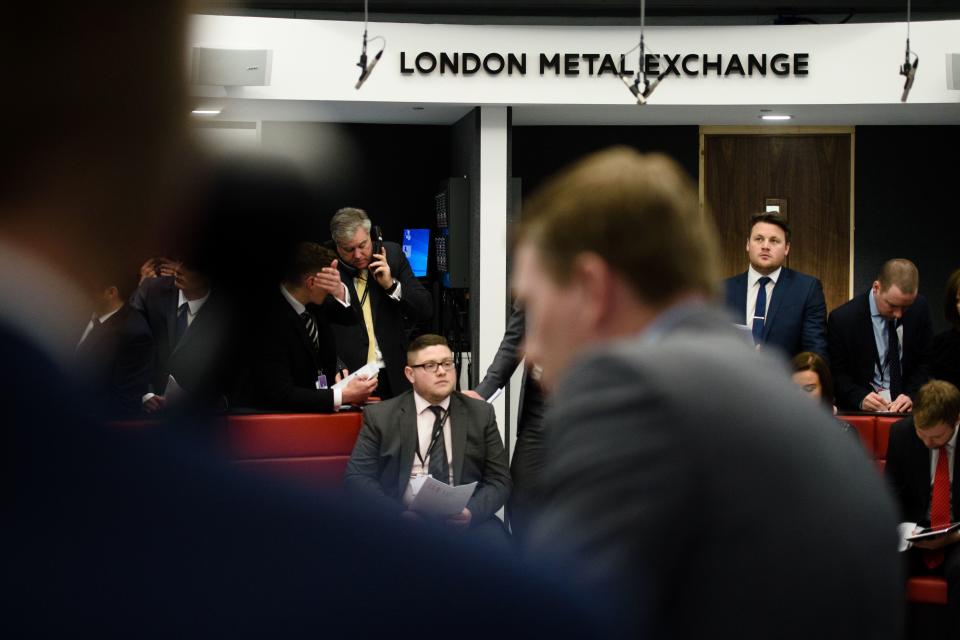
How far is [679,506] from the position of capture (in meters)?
0.57

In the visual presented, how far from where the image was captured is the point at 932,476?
462cm

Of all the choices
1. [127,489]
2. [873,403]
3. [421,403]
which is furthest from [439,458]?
[127,489]

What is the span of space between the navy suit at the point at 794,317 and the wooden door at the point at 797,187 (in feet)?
18.8

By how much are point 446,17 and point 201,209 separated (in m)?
11.7

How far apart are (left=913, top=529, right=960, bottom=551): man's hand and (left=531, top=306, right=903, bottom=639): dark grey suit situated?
410 cm

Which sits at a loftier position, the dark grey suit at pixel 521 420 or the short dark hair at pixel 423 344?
the short dark hair at pixel 423 344

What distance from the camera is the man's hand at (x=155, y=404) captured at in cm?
37

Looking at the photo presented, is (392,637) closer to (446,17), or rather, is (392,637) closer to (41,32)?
(41,32)

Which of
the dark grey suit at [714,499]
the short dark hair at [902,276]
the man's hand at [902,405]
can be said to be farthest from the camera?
the short dark hair at [902,276]

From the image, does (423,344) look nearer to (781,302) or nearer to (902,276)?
(781,302)

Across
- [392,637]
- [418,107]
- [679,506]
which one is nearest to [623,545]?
[679,506]

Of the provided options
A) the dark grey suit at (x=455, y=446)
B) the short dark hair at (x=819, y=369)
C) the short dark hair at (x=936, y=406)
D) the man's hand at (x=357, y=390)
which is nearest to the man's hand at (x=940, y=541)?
the short dark hair at (x=936, y=406)

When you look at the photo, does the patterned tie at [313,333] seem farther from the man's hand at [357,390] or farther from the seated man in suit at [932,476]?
the seated man in suit at [932,476]

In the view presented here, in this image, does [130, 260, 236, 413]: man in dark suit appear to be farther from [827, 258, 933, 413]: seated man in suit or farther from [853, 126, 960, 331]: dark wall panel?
[853, 126, 960, 331]: dark wall panel
